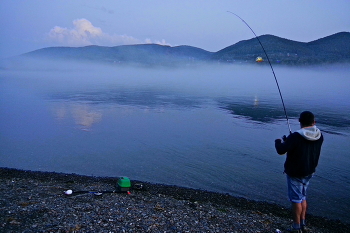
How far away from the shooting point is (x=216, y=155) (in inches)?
572

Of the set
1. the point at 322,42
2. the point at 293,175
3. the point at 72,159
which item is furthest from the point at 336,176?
the point at 322,42

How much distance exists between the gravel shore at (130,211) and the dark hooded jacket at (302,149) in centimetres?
184

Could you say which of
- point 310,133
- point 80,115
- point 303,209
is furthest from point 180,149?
point 80,115

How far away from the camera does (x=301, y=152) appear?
527 centimetres

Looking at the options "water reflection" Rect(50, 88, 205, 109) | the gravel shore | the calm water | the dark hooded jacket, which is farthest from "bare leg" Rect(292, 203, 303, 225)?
"water reflection" Rect(50, 88, 205, 109)

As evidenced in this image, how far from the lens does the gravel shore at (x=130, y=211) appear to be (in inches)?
235

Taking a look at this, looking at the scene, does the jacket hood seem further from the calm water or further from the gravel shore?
the calm water

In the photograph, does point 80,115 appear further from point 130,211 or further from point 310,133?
point 310,133

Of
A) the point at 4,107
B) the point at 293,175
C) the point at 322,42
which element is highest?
the point at 322,42

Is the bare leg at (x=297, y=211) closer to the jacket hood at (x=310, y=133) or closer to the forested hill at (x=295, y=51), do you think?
the jacket hood at (x=310, y=133)

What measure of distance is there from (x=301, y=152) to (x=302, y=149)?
59 mm

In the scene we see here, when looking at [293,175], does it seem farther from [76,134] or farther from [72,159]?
[76,134]

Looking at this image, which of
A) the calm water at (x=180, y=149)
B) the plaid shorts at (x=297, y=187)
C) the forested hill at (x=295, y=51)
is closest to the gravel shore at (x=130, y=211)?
the plaid shorts at (x=297, y=187)

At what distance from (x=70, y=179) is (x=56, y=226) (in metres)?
4.76
